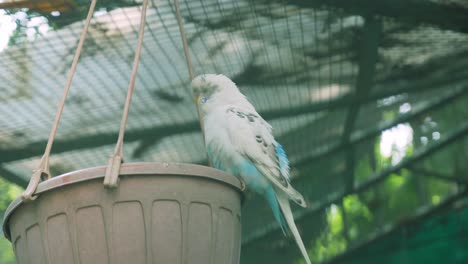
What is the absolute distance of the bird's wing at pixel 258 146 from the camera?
4.00 ft

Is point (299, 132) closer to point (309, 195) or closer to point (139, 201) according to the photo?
point (309, 195)

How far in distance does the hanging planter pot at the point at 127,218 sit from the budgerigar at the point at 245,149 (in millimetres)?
323

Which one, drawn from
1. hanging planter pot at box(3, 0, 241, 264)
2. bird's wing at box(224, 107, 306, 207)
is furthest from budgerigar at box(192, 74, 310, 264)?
hanging planter pot at box(3, 0, 241, 264)

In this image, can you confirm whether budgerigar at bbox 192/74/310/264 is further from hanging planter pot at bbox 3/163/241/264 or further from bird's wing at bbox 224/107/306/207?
hanging planter pot at bbox 3/163/241/264

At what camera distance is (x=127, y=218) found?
2.84ft

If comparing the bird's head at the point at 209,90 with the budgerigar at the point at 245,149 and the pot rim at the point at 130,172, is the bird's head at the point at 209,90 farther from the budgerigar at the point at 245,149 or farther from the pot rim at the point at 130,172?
the pot rim at the point at 130,172

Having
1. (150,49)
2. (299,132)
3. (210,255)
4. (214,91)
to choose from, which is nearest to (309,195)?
(299,132)

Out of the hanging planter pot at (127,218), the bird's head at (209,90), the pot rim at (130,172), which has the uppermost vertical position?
the bird's head at (209,90)

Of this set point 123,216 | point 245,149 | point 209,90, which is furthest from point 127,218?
point 209,90

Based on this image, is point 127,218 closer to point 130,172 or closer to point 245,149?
point 130,172

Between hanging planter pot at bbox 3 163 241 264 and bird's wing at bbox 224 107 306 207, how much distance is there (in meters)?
0.32

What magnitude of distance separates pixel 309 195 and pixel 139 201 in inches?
62.7

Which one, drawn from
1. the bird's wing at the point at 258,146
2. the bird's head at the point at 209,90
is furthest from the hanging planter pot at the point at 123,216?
the bird's head at the point at 209,90

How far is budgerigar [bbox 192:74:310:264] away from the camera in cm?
123
